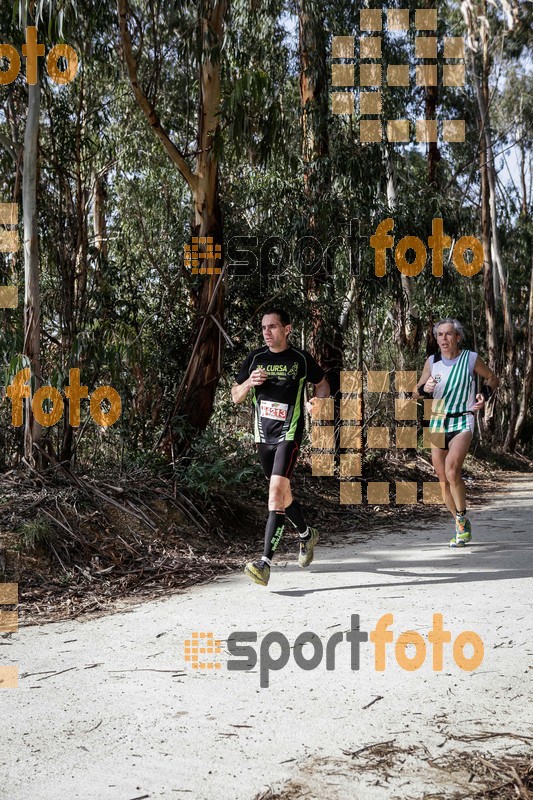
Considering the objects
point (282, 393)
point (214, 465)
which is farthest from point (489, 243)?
point (282, 393)

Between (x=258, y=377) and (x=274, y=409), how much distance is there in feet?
1.04

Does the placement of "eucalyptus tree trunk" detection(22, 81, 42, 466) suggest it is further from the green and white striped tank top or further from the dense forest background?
the green and white striped tank top

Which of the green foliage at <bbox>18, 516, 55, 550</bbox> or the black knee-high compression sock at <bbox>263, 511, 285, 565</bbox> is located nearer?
the black knee-high compression sock at <bbox>263, 511, 285, 565</bbox>

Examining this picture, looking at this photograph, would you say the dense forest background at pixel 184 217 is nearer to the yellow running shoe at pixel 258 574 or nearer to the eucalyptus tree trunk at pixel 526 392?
the yellow running shoe at pixel 258 574

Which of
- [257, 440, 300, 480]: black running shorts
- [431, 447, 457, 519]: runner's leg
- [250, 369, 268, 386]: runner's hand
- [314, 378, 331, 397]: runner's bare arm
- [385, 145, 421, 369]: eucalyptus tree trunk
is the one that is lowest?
[431, 447, 457, 519]: runner's leg

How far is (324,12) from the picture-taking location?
13492 mm

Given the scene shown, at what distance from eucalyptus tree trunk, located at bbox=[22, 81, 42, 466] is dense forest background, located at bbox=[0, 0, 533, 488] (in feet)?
0.06

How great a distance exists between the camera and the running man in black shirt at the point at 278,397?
6.33 metres

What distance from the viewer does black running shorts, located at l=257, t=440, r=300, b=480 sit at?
6344 millimetres

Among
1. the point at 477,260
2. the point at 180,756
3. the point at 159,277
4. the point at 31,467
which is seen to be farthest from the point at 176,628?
the point at 477,260

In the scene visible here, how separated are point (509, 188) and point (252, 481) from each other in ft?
71.8

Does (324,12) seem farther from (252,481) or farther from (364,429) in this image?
(252,481)

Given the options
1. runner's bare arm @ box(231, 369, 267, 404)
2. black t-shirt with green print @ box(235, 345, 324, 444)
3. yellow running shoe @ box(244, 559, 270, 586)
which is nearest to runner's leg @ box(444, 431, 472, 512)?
black t-shirt with green print @ box(235, 345, 324, 444)

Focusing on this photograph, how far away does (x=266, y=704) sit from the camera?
12.0ft
